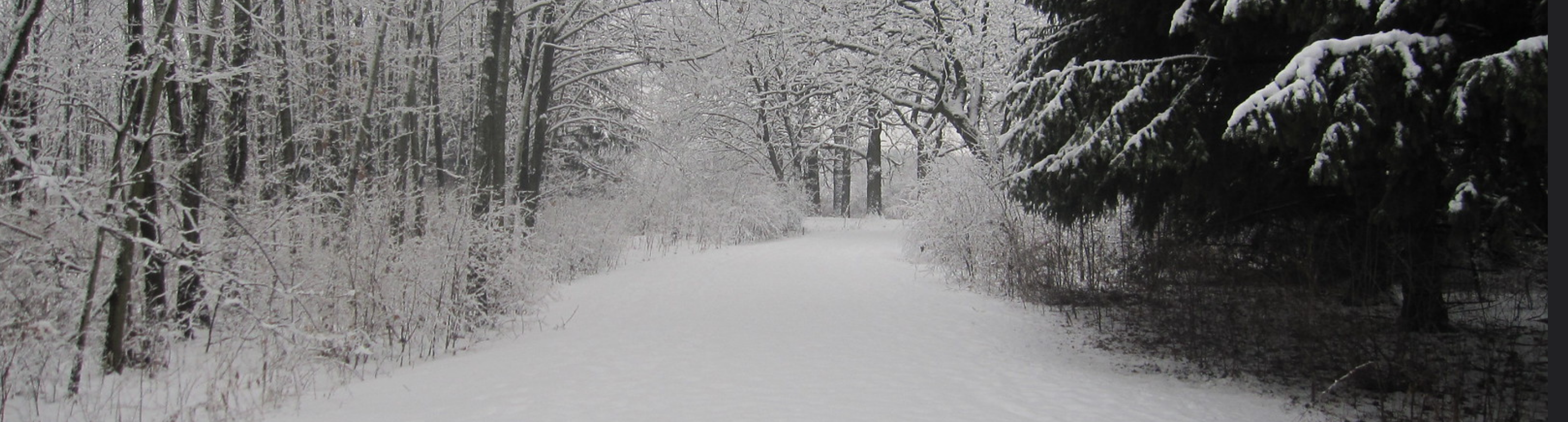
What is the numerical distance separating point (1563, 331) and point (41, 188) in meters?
6.16

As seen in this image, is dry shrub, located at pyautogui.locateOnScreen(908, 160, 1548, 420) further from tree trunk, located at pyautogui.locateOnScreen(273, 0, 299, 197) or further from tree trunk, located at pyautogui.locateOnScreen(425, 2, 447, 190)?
tree trunk, located at pyautogui.locateOnScreen(273, 0, 299, 197)

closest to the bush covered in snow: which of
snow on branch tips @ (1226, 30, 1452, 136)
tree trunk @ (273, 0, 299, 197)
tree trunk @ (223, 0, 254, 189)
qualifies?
tree trunk @ (223, 0, 254, 189)

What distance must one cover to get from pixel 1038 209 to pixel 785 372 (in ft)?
8.19

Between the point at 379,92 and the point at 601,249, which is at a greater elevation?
the point at 379,92

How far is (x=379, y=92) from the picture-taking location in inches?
493

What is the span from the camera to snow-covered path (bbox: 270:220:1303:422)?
4.78 m

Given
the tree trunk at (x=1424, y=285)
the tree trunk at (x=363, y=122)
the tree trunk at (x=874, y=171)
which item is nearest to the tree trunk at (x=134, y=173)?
the tree trunk at (x=363, y=122)

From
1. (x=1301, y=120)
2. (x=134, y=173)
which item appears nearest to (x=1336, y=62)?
(x=1301, y=120)

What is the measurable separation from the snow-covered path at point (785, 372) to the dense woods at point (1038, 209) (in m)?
0.53

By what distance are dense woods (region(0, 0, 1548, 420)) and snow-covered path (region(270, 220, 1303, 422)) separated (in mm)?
530

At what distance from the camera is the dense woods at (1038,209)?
402 cm

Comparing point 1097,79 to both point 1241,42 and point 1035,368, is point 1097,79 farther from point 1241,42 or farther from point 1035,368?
point 1035,368

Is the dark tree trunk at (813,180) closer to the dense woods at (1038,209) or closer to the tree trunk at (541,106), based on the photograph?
the tree trunk at (541,106)

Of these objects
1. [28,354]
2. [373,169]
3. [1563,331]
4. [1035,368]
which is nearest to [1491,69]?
[1563,331]
